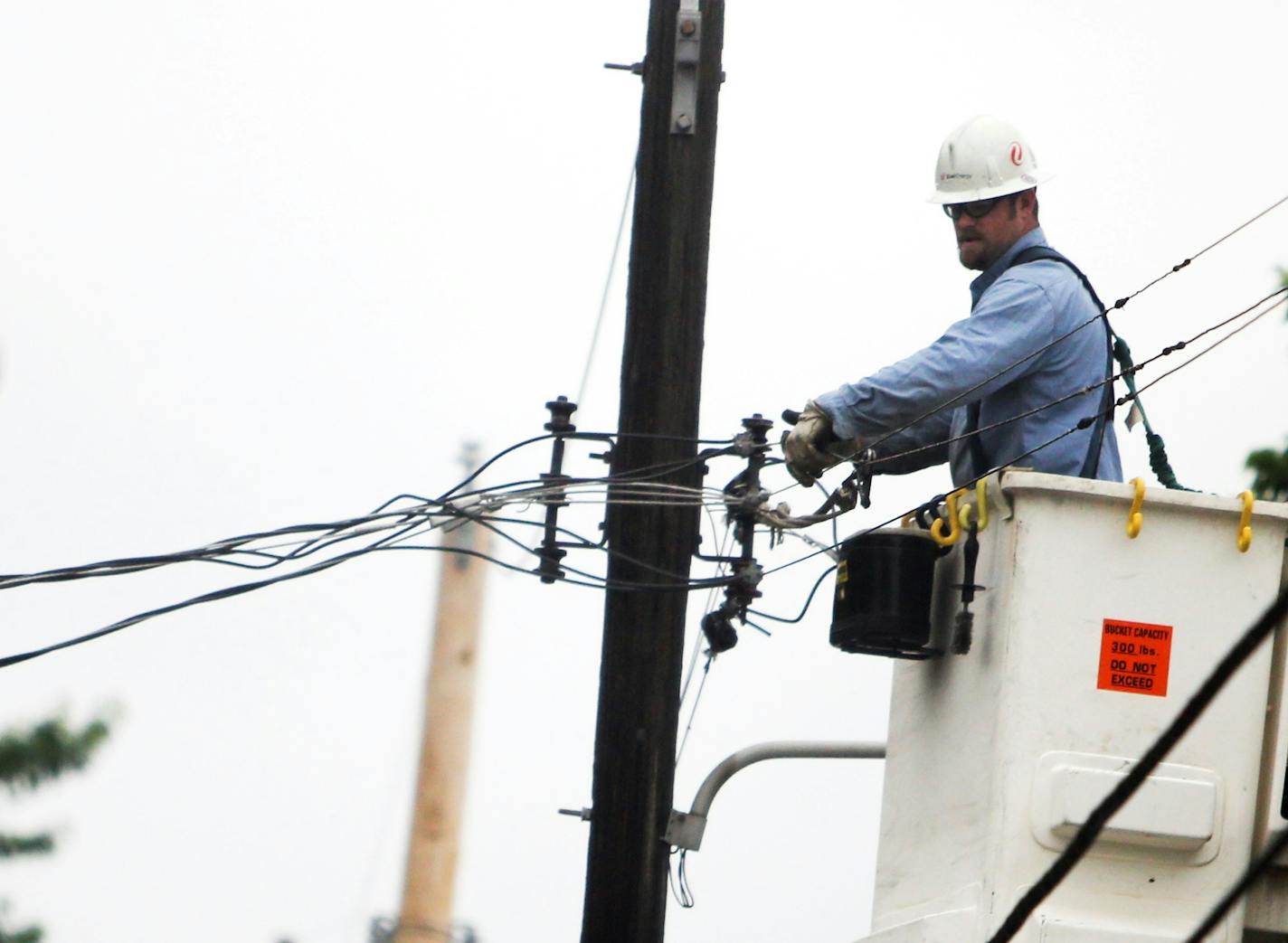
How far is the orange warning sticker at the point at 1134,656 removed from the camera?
5250mm

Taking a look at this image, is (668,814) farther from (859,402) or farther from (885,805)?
(859,402)

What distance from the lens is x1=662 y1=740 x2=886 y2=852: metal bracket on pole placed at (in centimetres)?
702

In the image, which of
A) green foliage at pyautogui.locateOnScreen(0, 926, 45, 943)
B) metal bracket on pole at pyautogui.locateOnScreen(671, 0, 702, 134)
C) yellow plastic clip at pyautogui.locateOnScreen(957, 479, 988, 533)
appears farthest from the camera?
green foliage at pyautogui.locateOnScreen(0, 926, 45, 943)

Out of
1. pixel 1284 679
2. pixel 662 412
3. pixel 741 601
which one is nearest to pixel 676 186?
pixel 662 412

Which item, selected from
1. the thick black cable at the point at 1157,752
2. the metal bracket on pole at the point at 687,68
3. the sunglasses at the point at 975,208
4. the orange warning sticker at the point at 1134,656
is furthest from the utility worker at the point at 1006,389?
the thick black cable at the point at 1157,752

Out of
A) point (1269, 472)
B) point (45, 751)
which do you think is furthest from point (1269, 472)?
point (45, 751)

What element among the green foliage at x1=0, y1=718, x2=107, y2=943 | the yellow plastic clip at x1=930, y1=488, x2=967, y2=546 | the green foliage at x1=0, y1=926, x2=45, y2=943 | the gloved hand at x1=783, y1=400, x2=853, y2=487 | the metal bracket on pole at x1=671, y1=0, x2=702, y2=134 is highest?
the metal bracket on pole at x1=671, y1=0, x2=702, y2=134

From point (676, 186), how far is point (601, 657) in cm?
157

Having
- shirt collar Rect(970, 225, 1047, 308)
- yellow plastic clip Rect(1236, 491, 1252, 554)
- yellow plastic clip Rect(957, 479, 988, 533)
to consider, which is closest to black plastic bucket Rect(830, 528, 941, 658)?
yellow plastic clip Rect(957, 479, 988, 533)

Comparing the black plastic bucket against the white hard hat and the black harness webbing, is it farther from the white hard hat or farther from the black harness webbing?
the white hard hat

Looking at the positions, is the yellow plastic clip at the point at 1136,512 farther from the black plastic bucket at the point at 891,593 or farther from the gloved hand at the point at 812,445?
the gloved hand at the point at 812,445

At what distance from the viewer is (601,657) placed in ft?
22.5

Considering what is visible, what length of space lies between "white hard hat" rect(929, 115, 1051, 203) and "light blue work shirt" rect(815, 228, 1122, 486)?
451mm

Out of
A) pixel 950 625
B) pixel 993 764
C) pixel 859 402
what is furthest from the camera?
pixel 859 402
